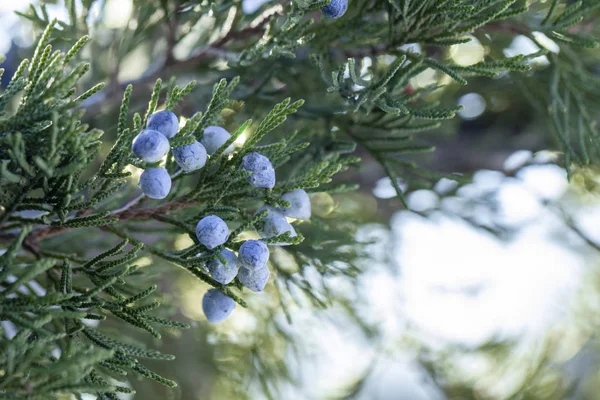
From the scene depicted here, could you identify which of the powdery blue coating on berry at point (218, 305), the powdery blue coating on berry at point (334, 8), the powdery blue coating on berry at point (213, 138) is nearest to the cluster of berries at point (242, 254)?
the powdery blue coating on berry at point (218, 305)

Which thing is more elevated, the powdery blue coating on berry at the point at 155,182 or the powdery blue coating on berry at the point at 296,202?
the powdery blue coating on berry at the point at 155,182

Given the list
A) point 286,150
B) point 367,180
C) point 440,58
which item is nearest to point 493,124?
point 367,180

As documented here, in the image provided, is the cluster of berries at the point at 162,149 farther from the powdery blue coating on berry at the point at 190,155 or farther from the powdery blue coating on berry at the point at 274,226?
the powdery blue coating on berry at the point at 274,226

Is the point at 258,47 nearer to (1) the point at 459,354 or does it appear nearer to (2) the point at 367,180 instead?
(2) the point at 367,180

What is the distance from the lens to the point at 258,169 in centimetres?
77

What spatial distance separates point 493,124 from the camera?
1.99 metres

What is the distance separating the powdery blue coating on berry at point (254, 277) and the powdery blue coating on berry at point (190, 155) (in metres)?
0.16

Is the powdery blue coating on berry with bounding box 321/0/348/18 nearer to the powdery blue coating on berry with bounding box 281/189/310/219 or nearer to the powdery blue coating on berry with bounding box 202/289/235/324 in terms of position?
the powdery blue coating on berry with bounding box 281/189/310/219

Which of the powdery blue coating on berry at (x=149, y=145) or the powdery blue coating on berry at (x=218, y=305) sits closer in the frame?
the powdery blue coating on berry at (x=149, y=145)

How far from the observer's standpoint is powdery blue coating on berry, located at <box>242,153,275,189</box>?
0.77 metres

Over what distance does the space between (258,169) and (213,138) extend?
94 mm

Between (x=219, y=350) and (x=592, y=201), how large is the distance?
1.32 metres

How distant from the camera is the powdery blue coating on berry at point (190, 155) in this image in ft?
2.46

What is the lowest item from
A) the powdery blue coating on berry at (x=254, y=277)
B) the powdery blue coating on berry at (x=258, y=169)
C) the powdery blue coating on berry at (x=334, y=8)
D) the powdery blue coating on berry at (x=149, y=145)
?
the powdery blue coating on berry at (x=254, y=277)
